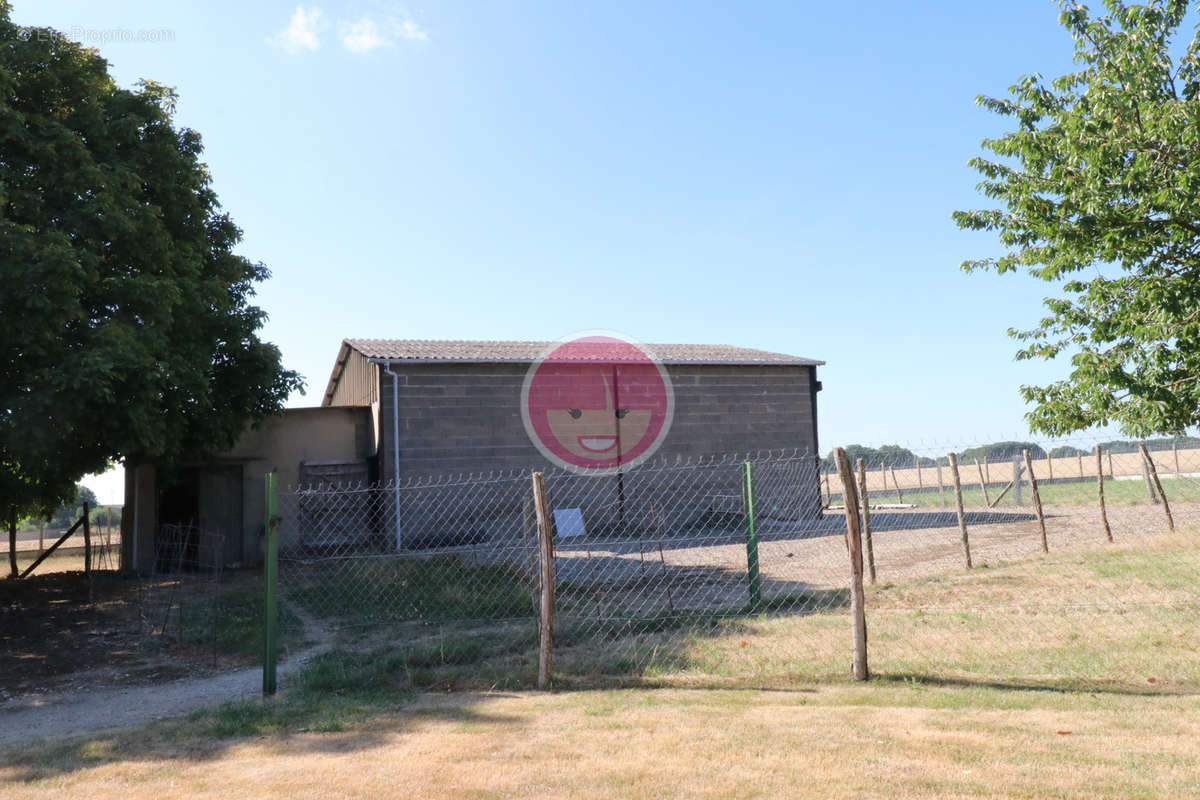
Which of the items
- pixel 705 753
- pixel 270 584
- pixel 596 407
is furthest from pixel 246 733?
pixel 596 407

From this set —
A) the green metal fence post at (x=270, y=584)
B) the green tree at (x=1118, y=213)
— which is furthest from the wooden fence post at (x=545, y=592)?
the green tree at (x=1118, y=213)

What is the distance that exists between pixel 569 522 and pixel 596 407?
2.87m

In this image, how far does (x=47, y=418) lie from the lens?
10.6 metres

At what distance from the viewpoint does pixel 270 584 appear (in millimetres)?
6656

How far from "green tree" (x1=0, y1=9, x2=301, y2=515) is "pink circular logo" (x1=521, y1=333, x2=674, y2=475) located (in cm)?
683

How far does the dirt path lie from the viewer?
596cm

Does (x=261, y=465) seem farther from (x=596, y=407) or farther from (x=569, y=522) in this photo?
(x=596, y=407)

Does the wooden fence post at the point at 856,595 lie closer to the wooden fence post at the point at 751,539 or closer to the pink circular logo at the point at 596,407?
the wooden fence post at the point at 751,539

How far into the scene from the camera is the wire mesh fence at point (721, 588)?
21.3 feet

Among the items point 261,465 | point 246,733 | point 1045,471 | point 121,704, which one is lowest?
point 121,704

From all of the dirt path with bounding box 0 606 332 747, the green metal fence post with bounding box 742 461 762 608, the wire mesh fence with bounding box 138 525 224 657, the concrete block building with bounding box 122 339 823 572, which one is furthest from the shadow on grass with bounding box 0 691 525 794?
the concrete block building with bounding box 122 339 823 572

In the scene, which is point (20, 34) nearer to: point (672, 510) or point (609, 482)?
point (609, 482)

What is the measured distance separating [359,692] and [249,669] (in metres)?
2.02

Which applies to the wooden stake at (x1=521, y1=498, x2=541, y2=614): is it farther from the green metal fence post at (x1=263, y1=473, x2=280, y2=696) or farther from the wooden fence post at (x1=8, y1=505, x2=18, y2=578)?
the wooden fence post at (x1=8, y1=505, x2=18, y2=578)
